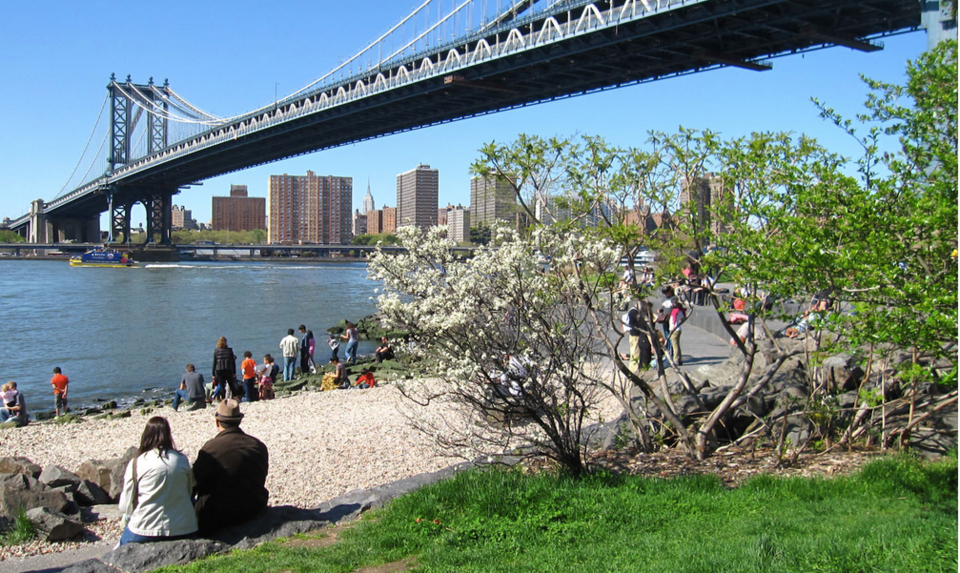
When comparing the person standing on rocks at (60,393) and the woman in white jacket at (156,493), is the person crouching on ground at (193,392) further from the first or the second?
the woman in white jacket at (156,493)

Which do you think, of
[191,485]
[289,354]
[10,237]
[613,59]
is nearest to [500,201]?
[191,485]

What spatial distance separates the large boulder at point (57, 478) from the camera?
18.1 ft

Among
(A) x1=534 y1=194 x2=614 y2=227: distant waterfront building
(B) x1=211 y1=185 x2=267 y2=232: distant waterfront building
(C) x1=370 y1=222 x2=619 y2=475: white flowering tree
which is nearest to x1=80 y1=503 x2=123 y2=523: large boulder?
(C) x1=370 y1=222 x2=619 y2=475: white flowering tree

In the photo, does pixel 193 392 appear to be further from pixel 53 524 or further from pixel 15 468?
pixel 53 524

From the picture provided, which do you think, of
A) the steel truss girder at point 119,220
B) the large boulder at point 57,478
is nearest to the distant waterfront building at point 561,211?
the large boulder at point 57,478

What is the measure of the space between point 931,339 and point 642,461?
93.4 inches

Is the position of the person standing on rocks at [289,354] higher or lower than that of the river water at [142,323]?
higher

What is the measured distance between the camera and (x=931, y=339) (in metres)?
3.42

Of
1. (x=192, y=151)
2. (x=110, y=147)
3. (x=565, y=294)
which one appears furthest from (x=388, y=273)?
(x=110, y=147)

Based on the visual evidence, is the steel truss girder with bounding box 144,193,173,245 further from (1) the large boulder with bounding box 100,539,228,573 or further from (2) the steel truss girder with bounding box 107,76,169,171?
(1) the large boulder with bounding box 100,539,228,573

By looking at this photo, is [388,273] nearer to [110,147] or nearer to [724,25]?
[724,25]

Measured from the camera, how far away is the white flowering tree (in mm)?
4340

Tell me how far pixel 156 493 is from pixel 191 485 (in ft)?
0.66

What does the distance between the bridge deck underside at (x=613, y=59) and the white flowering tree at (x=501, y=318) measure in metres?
15.5
